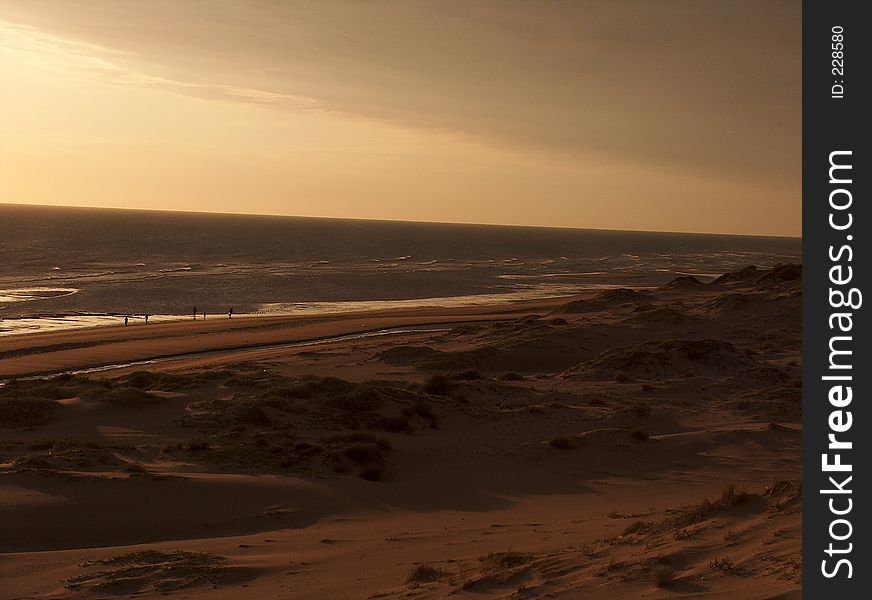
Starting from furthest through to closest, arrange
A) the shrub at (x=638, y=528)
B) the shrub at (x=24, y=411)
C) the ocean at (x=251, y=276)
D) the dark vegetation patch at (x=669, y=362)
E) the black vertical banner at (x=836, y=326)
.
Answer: the ocean at (x=251, y=276), the dark vegetation patch at (x=669, y=362), the shrub at (x=24, y=411), the shrub at (x=638, y=528), the black vertical banner at (x=836, y=326)

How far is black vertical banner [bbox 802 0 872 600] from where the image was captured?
6309mm

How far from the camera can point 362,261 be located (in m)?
134

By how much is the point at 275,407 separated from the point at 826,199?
17190 millimetres

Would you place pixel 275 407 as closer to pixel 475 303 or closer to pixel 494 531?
pixel 494 531

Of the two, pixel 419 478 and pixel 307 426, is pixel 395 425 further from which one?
pixel 419 478

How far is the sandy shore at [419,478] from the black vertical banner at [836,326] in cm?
134

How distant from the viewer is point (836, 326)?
638cm

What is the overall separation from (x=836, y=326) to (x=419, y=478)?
1218cm

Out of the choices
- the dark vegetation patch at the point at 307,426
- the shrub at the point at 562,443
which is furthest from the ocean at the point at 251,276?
the shrub at the point at 562,443

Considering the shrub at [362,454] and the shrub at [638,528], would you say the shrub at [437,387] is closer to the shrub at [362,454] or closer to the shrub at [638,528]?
the shrub at [362,454]

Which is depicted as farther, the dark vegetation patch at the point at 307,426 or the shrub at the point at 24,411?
the shrub at the point at 24,411

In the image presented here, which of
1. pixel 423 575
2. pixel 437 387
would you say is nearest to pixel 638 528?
pixel 423 575

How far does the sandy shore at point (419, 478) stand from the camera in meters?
10.4

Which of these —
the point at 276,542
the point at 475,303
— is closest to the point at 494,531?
the point at 276,542
